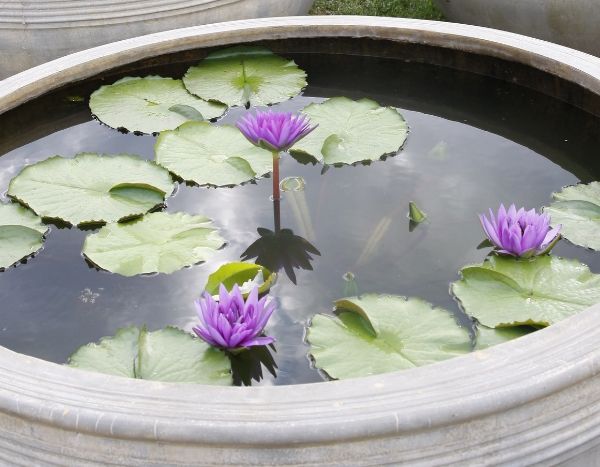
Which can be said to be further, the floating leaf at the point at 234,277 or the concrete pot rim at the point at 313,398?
the floating leaf at the point at 234,277

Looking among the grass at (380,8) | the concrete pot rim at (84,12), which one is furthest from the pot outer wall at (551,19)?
the concrete pot rim at (84,12)

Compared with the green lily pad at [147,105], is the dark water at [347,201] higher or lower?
lower

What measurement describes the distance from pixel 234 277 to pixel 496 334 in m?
0.36

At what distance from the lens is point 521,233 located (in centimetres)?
118

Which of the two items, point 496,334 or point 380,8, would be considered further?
point 380,8

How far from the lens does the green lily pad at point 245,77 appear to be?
1.69 metres

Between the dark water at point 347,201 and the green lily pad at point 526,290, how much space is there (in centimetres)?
4

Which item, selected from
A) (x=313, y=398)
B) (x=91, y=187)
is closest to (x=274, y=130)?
(x=91, y=187)

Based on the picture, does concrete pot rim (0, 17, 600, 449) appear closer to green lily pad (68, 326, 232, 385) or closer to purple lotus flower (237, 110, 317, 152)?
green lily pad (68, 326, 232, 385)

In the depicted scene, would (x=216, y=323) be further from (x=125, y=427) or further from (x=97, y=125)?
(x=97, y=125)

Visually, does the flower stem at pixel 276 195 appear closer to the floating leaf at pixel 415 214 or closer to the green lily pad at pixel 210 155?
the green lily pad at pixel 210 155

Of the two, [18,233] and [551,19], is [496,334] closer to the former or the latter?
[18,233]

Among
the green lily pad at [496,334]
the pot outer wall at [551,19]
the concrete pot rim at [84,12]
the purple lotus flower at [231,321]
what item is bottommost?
the pot outer wall at [551,19]

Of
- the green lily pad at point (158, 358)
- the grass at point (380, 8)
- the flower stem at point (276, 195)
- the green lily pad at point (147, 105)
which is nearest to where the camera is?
the green lily pad at point (158, 358)
